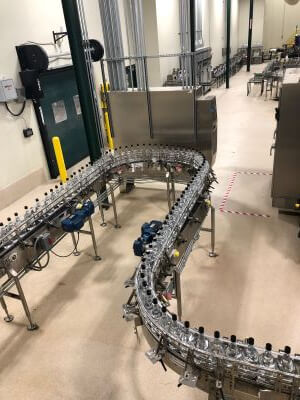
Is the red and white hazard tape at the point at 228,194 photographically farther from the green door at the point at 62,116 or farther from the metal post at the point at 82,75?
the green door at the point at 62,116

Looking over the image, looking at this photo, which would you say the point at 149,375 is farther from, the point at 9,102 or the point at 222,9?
the point at 222,9

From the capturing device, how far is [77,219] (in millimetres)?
2916

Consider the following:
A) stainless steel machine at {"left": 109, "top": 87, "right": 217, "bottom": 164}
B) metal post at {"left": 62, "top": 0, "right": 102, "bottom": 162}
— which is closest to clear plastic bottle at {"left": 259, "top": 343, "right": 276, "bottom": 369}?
stainless steel machine at {"left": 109, "top": 87, "right": 217, "bottom": 164}

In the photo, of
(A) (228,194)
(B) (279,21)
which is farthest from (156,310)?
(B) (279,21)

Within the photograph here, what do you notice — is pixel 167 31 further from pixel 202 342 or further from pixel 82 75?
pixel 202 342

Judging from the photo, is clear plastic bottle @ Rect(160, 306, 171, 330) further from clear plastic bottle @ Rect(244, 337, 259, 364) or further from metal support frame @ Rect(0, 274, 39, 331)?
metal support frame @ Rect(0, 274, 39, 331)

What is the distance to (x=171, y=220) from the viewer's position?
2.40m

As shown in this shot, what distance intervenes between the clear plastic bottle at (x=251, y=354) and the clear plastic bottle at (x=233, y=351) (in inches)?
1.0

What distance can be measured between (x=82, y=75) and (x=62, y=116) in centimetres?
217

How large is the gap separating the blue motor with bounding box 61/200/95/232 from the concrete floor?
0.72m

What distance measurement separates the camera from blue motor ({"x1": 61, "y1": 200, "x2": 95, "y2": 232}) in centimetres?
287

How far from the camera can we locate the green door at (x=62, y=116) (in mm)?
5539

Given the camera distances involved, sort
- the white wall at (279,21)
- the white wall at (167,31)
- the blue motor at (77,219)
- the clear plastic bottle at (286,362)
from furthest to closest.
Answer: the white wall at (279,21) → the white wall at (167,31) → the blue motor at (77,219) → the clear plastic bottle at (286,362)

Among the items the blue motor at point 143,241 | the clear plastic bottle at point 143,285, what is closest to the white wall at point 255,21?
the blue motor at point 143,241
